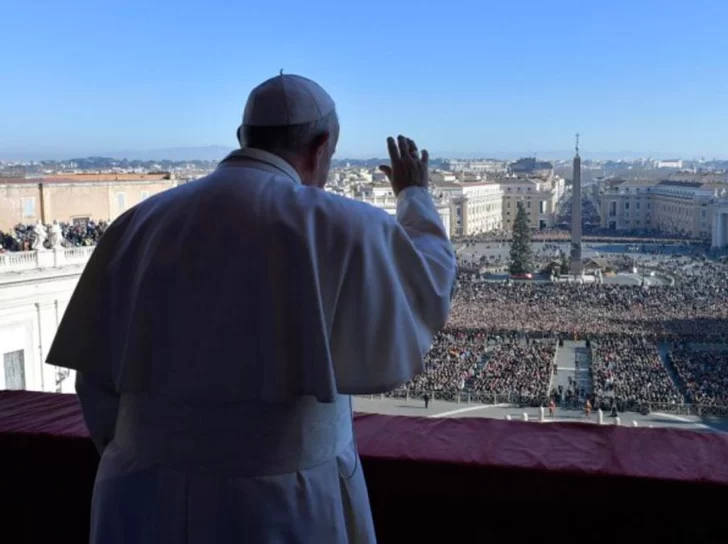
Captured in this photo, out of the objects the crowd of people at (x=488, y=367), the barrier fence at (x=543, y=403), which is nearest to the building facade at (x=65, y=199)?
the barrier fence at (x=543, y=403)

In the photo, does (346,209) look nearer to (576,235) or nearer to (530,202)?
(576,235)

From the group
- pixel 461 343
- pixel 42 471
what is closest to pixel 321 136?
pixel 42 471

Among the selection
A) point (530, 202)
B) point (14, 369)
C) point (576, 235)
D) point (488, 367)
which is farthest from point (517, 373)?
point (530, 202)

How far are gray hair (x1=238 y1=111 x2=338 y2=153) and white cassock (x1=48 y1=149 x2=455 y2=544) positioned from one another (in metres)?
0.03

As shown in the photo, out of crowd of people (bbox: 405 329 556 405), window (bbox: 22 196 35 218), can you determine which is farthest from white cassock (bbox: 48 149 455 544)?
window (bbox: 22 196 35 218)

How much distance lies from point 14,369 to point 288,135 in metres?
2.64

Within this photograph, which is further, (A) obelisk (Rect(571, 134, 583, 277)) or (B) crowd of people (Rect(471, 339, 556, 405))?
(A) obelisk (Rect(571, 134, 583, 277))

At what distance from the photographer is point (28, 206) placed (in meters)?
5.51

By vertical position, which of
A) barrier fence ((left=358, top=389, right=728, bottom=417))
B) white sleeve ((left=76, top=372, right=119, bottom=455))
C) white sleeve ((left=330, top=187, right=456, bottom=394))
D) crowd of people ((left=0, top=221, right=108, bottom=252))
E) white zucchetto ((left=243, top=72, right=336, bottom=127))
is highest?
white zucchetto ((left=243, top=72, right=336, bottom=127))

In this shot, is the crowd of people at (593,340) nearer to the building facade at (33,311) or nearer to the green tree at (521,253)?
the green tree at (521,253)

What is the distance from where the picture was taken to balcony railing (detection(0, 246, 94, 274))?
3.24m

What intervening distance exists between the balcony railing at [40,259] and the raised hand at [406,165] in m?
2.86

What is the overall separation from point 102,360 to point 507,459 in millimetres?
294

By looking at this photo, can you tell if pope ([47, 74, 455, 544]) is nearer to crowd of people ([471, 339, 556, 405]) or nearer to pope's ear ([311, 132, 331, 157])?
pope's ear ([311, 132, 331, 157])
